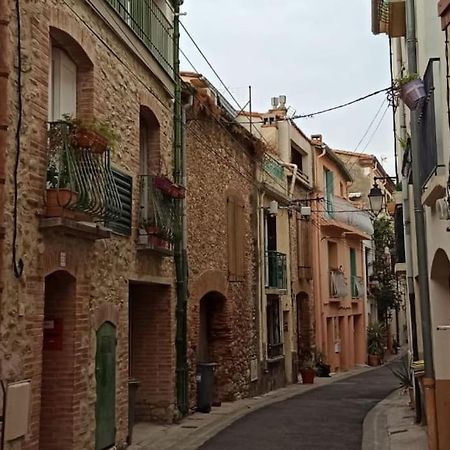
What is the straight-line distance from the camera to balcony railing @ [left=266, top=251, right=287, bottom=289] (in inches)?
791

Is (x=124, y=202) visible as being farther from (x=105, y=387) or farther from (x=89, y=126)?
(x=105, y=387)

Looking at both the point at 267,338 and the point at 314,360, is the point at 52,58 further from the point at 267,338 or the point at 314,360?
the point at 314,360

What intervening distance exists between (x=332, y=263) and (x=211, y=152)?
14.9 meters

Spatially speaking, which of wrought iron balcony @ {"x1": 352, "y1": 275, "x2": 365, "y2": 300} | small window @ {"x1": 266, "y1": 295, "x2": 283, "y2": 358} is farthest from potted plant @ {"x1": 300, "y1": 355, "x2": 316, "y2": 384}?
wrought iron balcony @ {"x1": 352, "y1": 275, "x2": 365, "y2": 300}

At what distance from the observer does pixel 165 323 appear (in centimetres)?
1225

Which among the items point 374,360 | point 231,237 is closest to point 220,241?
point 231,237

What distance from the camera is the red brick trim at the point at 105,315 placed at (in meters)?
9.09

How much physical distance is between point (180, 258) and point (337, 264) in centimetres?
1728

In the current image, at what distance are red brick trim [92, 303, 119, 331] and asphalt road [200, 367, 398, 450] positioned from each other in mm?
2449

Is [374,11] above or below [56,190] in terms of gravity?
above

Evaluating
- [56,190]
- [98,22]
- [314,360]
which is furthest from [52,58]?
[314,360]

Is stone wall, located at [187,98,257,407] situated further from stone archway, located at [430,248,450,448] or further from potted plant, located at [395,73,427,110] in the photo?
potted plant, located at [395,73,427,110]

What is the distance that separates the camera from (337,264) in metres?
29.2

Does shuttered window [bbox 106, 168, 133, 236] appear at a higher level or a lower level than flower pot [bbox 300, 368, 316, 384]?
higher
